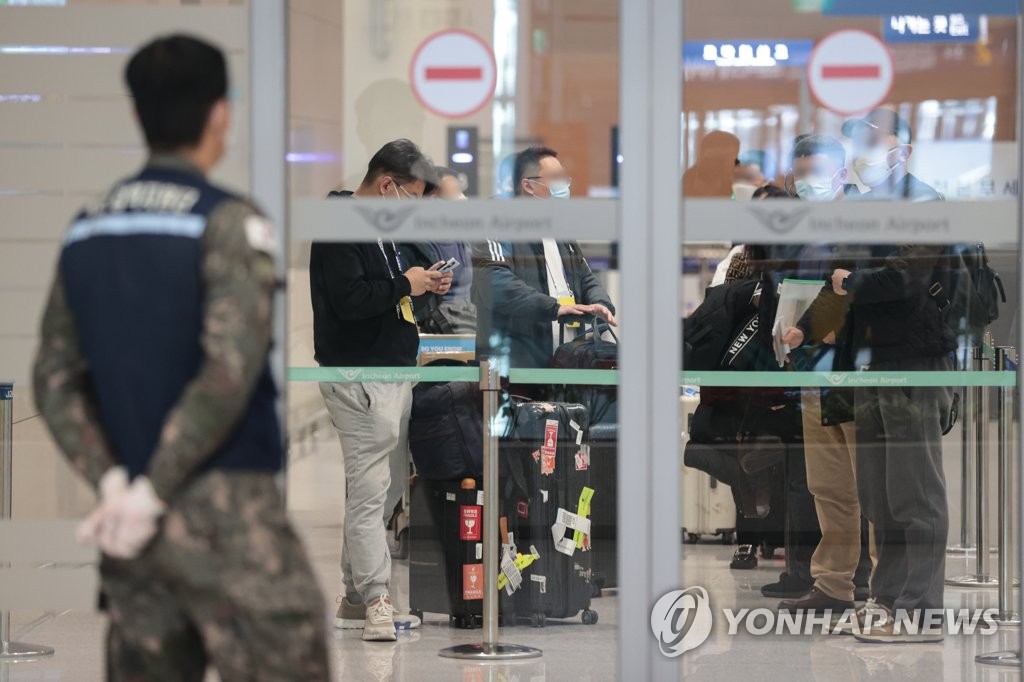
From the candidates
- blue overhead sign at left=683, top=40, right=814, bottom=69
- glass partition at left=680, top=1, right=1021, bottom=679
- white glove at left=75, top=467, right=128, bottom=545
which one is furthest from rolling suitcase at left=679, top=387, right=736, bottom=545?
white glove at left=75, top=467, right=128, bottom=545

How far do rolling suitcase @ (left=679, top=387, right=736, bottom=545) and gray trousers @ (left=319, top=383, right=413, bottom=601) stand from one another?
1.10 meters

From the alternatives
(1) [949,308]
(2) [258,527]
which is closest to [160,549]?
(2) [258,527]

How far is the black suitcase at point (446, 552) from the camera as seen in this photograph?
17.6 ft

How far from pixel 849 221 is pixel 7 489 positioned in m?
2.60

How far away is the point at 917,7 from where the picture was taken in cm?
418

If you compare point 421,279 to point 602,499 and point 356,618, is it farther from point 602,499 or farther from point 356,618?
point 356,618

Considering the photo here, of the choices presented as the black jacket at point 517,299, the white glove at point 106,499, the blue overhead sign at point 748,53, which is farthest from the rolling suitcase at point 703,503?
the white glove at point 106,499

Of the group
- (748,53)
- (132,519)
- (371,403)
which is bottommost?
(132,519)

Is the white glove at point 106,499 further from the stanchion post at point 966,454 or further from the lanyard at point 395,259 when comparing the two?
the stanchion post at point 966,454

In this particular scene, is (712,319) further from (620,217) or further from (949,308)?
(620,217)

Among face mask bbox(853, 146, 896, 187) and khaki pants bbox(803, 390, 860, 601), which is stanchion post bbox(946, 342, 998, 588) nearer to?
khaki pants bbox(803, 390, 860, 601)

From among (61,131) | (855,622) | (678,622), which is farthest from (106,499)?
(855,622)

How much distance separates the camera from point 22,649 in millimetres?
4969

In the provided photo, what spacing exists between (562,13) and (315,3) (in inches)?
28.0
